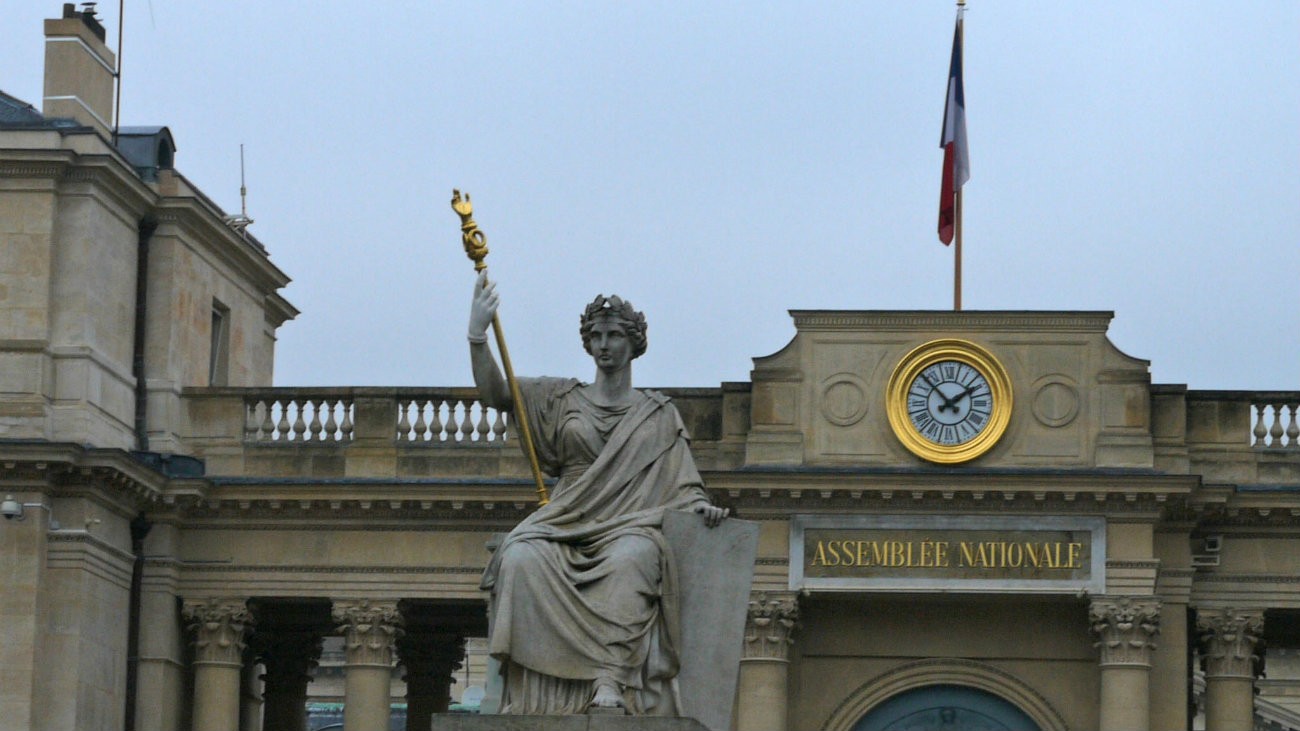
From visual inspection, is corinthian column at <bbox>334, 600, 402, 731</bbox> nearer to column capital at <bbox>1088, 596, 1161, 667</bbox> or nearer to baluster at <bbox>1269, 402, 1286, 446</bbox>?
column capital at <bbox>1088, 596, 1161, 667</bbox>

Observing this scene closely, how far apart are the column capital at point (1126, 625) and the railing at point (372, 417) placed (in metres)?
9.85

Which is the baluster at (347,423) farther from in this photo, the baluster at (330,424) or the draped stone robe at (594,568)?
the draped stone robe at (594,568)

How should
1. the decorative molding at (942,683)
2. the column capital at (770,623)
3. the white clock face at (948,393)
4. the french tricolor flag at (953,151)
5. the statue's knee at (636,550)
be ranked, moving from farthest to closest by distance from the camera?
1. the french tricolor flag at (953,151)
2. the decorative molding at (942,683)
3. the white clock face at (948,393)
4. the column capital at (770,623)
5. the statue's knee at (636,550)

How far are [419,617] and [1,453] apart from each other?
413 inches

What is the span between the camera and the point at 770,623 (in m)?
55.7

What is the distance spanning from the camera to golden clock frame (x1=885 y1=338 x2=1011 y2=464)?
55.4m

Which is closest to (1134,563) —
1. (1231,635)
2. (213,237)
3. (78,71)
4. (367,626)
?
(1231,635)

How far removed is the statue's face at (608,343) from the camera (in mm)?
19938

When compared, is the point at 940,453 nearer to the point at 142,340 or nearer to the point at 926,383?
the point at 926,383

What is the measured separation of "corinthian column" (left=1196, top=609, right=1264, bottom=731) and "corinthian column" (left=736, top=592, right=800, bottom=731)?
21.7ft

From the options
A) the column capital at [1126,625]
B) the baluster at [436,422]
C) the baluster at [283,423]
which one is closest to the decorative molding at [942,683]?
the column capital at [1126,625]

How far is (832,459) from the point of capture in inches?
2195

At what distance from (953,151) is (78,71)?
47.7 ft

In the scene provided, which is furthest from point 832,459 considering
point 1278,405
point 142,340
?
point 142,340
